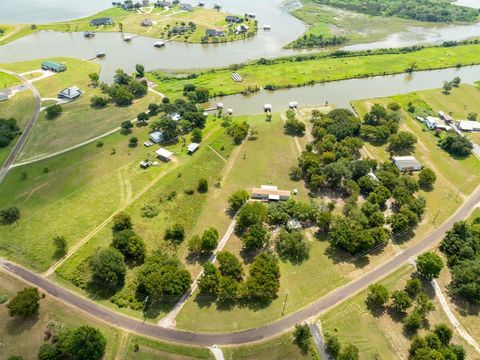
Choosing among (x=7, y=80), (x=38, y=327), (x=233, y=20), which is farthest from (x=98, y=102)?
(x=233, y=20)

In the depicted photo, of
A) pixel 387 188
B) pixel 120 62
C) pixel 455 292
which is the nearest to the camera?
pixel 455 292

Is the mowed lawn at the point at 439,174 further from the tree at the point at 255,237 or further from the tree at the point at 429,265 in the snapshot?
the tree at the point at 255,237

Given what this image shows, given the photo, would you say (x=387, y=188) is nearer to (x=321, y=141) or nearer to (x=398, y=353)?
(x=321, y=141)

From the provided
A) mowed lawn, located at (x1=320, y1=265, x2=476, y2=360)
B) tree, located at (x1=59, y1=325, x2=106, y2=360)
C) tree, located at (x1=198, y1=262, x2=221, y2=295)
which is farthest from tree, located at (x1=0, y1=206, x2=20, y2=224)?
mowed lawn, located at (x1=320, y1=265, x2=476, y2=360)

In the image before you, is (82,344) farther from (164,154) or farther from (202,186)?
(164,154)

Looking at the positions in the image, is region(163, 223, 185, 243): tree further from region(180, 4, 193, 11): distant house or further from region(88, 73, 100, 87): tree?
region(180, 4, 193, 11): distant house

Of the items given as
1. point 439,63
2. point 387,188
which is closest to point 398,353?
point 387,188
